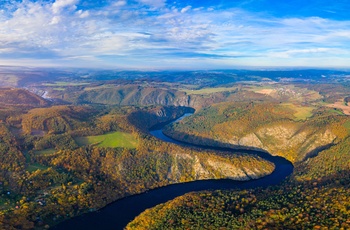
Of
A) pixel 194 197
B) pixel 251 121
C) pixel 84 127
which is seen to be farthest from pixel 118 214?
pixel 251 121

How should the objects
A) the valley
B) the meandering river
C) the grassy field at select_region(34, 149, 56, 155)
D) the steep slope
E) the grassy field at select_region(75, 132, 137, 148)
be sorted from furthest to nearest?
the steep slope → the grassy field at select_region(75, 132, 137, 148) → the grassy field at select_region(34, 149, 56, 155) → the meandering river → the valley

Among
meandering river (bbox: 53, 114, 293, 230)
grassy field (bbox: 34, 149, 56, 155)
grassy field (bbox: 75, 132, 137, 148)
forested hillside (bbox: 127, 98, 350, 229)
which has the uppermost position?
grassy field (bbox: 75, 132, 137, 148)

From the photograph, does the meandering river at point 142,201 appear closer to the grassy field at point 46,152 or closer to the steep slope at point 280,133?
the steep slope at point 280,133

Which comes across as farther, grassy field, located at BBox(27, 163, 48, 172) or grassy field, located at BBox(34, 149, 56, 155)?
grassy field, located at BBox(34, 149, 56, 155)

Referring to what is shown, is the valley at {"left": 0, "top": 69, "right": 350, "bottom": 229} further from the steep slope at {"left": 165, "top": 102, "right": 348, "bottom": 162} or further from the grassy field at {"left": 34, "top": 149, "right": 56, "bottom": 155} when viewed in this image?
the steep slope at {"left": 165, "top": 102, "right": 348, "bottom": 162}

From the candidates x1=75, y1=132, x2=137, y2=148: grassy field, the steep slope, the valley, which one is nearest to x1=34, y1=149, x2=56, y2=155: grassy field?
the valley

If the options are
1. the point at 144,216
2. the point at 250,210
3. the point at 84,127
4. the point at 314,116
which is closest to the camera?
the point at 250,210

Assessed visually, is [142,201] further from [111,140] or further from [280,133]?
[280,133]

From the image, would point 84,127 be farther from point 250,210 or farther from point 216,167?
point 250,210
